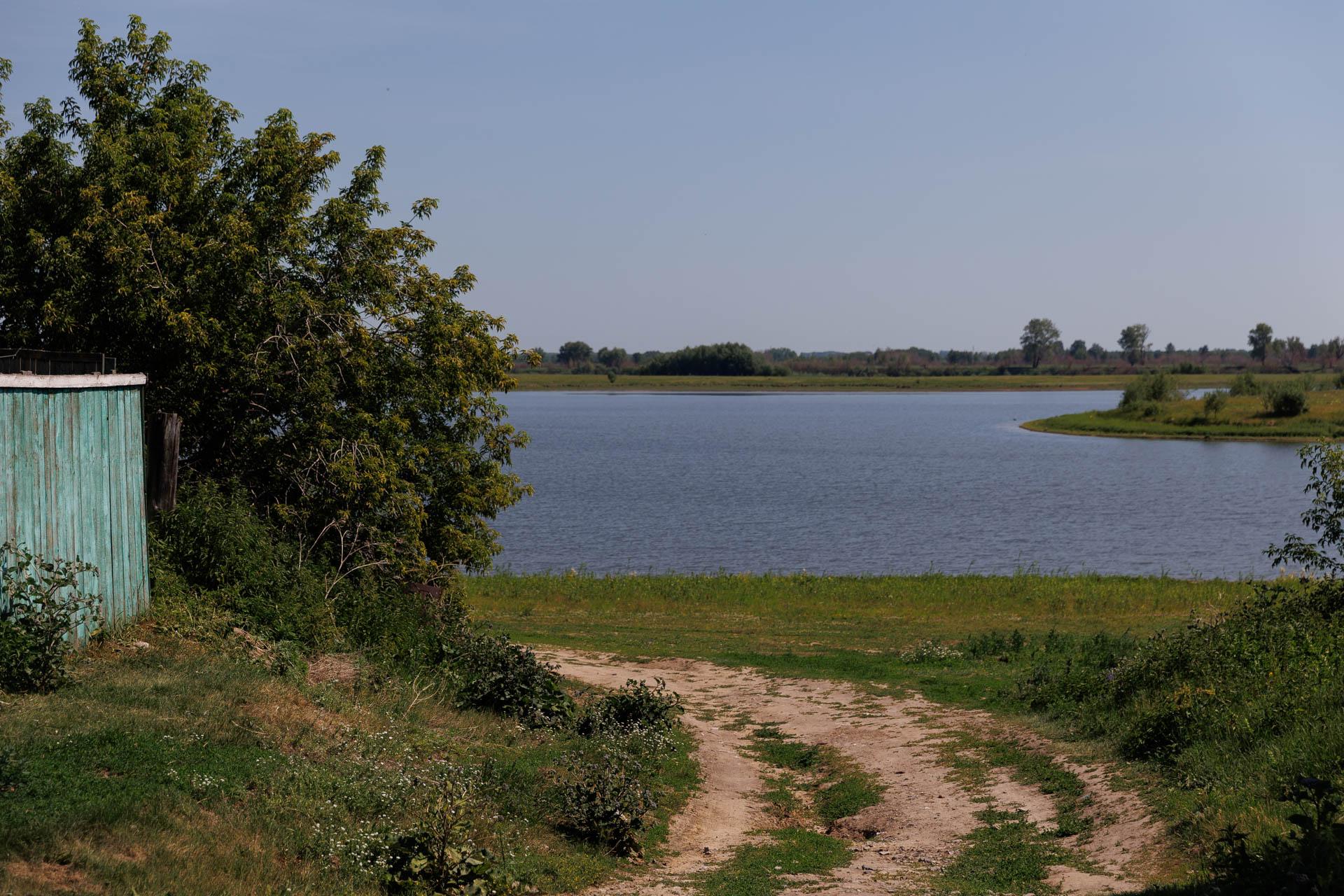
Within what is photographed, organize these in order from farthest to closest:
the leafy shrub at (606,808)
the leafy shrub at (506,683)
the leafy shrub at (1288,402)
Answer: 1. the leafy shrub at (1288,402)
2. the leafy shrub at (506,683)
3. the leafy shrub at (606,808)

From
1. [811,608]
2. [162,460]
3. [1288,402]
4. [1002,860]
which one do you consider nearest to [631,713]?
[1002,860]

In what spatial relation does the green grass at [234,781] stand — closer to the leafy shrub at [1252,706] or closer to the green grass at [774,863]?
the green grass at [774,863]

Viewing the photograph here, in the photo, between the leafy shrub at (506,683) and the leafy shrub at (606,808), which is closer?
the leafy shrub at (606,808)

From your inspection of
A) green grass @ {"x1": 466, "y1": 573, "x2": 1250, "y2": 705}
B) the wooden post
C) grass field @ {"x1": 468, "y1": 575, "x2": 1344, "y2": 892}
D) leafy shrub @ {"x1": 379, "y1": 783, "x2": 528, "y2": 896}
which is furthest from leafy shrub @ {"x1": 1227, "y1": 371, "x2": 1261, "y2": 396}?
leafy shrub @ {"x1": 379, "y1": 783, "x2": 528, "y2": 896}

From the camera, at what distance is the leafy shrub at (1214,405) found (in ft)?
324

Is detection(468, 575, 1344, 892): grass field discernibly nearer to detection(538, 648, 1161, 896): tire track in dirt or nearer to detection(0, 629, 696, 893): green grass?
detection(538, 648, 1161, 896): tire track in dirt

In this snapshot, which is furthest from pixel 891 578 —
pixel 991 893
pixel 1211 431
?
pixel 1211 431

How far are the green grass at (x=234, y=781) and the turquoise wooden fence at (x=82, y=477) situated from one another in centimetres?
83

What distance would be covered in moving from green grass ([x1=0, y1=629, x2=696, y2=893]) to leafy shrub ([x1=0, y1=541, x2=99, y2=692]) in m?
0.26

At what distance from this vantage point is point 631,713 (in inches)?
573

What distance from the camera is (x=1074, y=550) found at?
4128 cm

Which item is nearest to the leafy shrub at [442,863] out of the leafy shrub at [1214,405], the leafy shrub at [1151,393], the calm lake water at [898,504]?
the calm lake water at [898,504]

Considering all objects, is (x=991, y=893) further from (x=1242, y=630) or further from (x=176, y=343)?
(x=176, y=343)

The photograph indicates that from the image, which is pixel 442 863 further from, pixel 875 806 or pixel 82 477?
pixel 82 477
